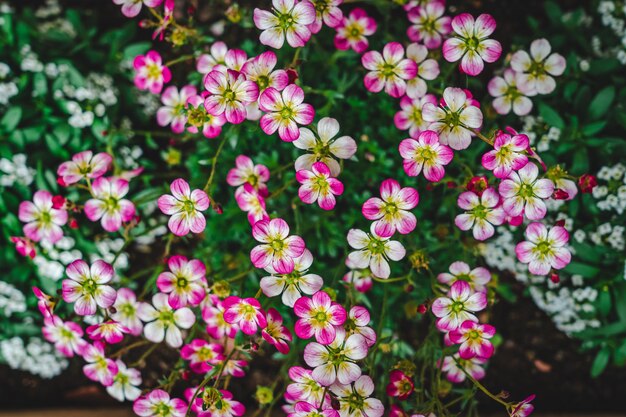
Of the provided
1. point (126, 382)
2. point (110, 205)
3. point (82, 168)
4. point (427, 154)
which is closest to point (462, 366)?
point (427, 154)

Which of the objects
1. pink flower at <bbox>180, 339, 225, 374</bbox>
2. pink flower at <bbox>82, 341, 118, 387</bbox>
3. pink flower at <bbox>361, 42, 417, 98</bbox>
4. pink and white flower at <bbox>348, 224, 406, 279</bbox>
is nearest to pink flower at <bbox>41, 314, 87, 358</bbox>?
pink flower at <bbox>82, 341, 118, 387</bbox>

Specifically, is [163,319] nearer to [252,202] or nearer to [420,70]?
[252,202]

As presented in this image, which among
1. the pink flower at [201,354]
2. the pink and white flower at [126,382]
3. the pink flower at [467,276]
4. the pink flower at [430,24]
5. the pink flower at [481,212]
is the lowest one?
the pink and white flower at [126,382]

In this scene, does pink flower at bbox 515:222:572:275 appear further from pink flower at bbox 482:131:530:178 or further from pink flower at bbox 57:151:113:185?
pink flower at bbox 57:151:113:185

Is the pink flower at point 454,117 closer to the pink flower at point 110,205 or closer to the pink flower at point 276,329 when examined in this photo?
the pink flower at point 276,329

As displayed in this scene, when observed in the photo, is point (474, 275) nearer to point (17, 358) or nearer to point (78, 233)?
point (78, 233)

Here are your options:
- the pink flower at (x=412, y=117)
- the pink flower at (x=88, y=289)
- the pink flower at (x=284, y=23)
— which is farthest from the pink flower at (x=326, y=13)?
the pink flower at (x=88, y=289)

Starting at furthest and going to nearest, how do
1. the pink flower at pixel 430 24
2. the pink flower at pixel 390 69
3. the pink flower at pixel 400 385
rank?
1. the pink flower at pixel 430 24
2. the pink flower at pixel 390 69
3. the pink flower at pixel 400 385
